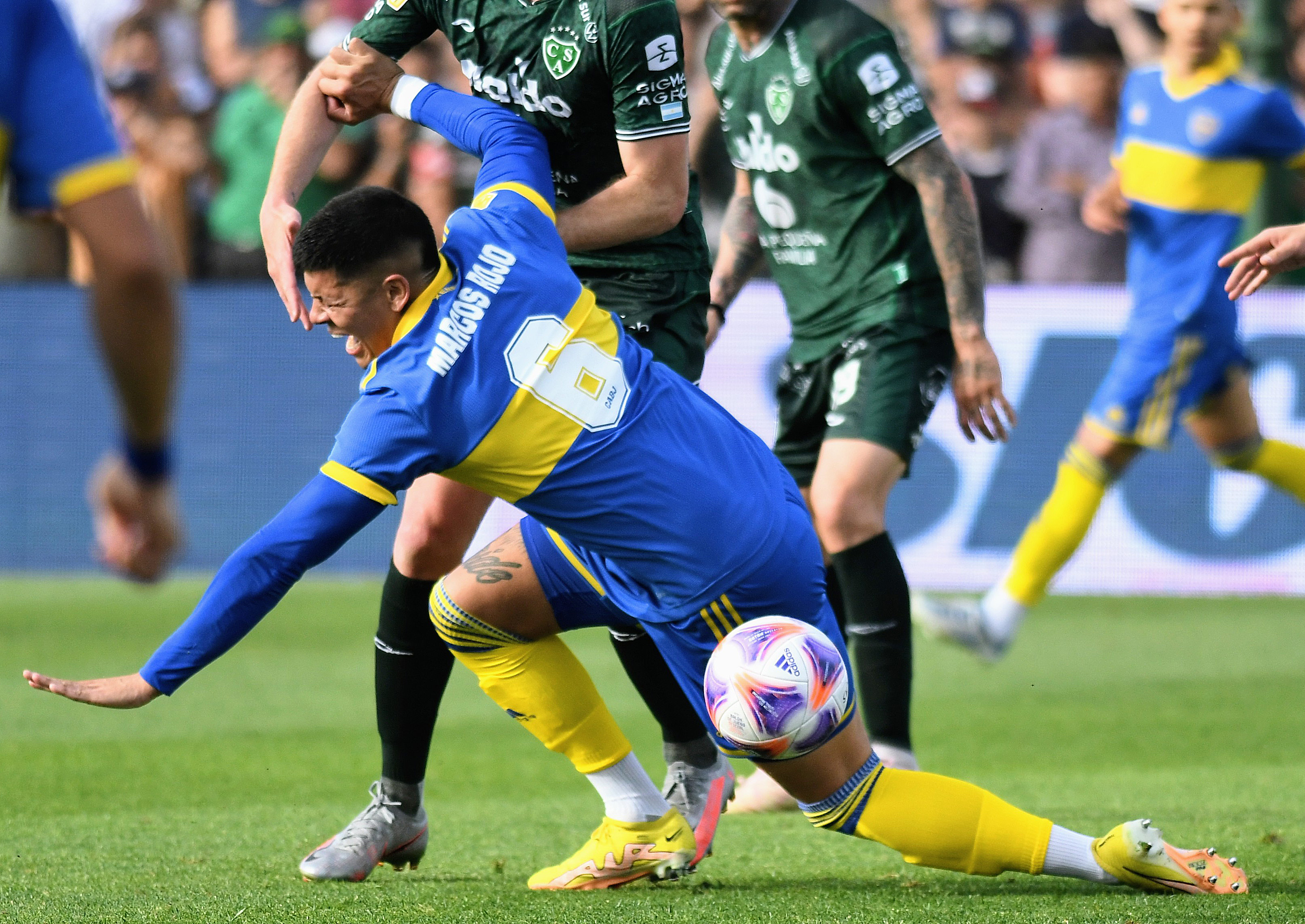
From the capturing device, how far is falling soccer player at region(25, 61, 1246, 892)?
3406 millimetres

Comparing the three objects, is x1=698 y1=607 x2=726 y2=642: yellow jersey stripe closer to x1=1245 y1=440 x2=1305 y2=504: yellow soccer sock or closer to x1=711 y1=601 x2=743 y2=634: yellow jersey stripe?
x1=711 y1=601 x2=743 y2=634: yellow jersey stripe

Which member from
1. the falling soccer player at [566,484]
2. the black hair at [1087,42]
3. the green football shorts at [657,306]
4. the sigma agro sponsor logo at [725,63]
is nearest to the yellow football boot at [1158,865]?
the falling soccer player at [566,484]

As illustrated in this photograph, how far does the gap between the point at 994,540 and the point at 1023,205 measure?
2258mm

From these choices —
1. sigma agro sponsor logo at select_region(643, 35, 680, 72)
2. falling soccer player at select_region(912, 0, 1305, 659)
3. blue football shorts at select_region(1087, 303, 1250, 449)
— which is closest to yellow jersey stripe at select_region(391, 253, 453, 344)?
sigma agro sponsor logo at select_region(643, 35, 680, 72)

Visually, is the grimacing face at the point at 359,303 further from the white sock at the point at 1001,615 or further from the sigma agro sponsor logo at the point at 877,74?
the white sock at the point at 1001,615

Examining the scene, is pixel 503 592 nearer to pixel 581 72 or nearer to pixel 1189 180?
pixel 581 72

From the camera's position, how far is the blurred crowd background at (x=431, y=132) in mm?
10984

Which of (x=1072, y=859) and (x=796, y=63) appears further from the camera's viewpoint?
(x=796, y=63)

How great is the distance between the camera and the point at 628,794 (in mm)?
4211

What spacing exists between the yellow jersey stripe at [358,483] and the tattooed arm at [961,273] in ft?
6.18

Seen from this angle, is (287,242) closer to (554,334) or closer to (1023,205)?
(554,334)

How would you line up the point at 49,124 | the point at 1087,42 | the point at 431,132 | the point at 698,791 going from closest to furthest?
1. the point at 49,124
2. the point at 698,791
3. the point at 431,132
4. the point at 1087,42

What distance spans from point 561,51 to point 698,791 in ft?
6.38

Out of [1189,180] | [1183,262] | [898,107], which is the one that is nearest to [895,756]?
[898,107]
